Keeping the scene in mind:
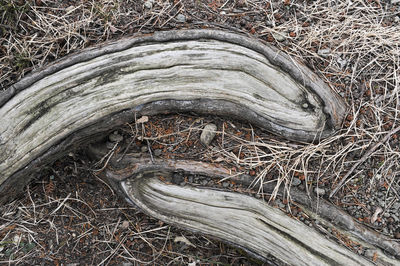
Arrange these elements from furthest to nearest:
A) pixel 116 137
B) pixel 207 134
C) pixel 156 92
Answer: pixel 116 137 < pixel 207 134 < pixel 156 92

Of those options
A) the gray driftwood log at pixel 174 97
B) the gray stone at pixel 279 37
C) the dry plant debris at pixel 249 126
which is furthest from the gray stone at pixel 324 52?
the gray stone at pixel 279 37

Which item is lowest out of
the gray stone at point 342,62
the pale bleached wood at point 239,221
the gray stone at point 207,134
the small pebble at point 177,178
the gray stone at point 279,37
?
the pale bleached wood at point 239,221

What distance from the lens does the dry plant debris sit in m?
3.07

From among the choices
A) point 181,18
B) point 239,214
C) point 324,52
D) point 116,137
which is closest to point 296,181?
point 239,214

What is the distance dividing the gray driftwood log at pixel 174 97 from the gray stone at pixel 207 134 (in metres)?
0.16

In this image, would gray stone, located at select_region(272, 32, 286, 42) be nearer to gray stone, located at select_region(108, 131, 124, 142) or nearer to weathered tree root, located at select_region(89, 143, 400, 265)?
weathered tree root, located at select_region(89, 143, 400, 265)

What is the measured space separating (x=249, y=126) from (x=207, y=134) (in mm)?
391

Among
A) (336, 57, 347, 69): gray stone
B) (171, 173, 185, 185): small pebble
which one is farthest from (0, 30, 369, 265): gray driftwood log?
(171, 173, 185, 185): small pebble

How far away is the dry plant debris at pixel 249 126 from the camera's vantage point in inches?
121

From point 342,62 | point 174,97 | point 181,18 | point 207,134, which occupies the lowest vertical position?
point 207,134

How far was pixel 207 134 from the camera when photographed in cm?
317

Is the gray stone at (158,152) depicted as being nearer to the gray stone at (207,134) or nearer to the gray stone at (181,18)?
the gray stone at (207,134)

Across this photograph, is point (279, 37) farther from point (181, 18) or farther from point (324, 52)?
point (181, 18)

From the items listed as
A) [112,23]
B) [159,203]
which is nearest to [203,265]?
[159,203]
